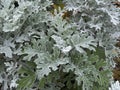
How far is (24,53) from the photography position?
100 inches

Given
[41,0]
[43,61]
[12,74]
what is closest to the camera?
[43,61]

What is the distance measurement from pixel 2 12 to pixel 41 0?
0.52 m

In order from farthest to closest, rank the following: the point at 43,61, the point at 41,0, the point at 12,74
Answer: the point at 41,0 → the point at 12,74 → the point at 43,61

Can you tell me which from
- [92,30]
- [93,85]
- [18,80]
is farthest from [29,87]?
[92,30]

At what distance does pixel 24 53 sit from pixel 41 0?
2.36ft

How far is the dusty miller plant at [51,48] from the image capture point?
2.51 m

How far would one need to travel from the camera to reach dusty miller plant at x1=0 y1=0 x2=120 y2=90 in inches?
98.7

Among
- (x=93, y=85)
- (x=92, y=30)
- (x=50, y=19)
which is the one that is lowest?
(x=93, y=85)

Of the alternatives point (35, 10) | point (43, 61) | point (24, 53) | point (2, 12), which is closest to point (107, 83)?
point (43, 61)

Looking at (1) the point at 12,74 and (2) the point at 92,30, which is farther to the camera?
(2) the point at 92,30

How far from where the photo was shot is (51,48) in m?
2.61

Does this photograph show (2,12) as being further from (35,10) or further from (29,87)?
(29,87)

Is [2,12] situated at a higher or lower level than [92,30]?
higher

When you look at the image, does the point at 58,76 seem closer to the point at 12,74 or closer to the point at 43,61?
the point at 43,61
